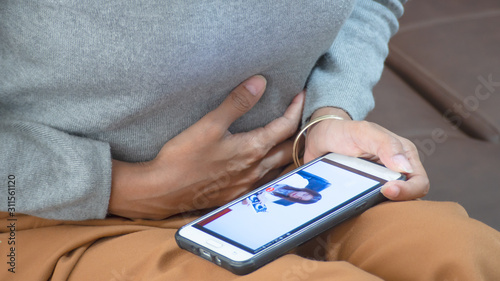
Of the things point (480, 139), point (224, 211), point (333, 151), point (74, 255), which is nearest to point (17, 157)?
point (74, 255)

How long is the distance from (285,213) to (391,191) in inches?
4.2

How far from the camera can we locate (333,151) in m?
0.64

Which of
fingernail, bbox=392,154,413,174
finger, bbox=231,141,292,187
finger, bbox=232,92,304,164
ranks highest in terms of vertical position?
fingernail, bbox=392,154,413,174

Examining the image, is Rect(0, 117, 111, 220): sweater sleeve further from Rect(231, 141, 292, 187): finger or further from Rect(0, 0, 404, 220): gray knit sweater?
Rect(231, 141, 292, 187): finger

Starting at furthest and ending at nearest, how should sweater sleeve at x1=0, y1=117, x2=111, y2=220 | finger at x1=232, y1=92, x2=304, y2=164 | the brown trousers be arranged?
finger at x1=232, y1=92, x2=304, y2=164
sweater sleeve at x1=0, y1=117, x2=111, y2=220
the brown trousers

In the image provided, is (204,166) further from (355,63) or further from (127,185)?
(355,63)

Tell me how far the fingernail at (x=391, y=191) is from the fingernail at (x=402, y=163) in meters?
0.03

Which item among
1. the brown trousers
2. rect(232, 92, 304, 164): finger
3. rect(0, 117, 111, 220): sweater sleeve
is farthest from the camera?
rect(232, 92, 304, 164): finger

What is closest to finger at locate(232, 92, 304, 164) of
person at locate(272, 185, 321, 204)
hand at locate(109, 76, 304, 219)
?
hand at locate(109, 76, 304, 219)

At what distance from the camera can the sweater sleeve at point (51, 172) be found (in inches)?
22.1

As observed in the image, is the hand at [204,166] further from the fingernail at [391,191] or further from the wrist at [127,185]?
the fingernail at [391,191]

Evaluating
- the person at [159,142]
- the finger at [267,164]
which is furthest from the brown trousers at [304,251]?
the finger at [267,164]

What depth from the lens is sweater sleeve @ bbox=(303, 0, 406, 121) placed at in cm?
69

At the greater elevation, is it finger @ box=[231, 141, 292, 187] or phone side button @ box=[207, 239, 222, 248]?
phone side button @ box=[207, 239, 222, 248]
